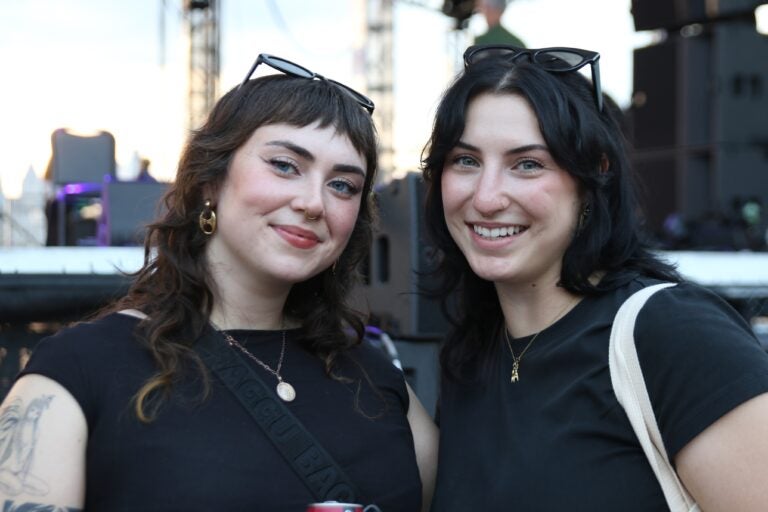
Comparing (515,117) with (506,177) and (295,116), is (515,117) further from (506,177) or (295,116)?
(295,116)

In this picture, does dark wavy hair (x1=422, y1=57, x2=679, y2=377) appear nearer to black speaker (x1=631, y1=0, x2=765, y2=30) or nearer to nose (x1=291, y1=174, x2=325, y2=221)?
nose (x1=291, y1=174, x2=325, y2=221)

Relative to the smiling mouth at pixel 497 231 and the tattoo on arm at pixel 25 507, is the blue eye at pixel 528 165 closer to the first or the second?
the smiling mouth at pixel 497 231

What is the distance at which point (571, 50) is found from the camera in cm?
190

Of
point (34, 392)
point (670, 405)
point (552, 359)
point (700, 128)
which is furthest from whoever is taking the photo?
point (700, 128)

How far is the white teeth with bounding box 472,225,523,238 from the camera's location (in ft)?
6.16

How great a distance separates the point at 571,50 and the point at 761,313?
1.78 meters

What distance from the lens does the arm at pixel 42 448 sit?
1.60m

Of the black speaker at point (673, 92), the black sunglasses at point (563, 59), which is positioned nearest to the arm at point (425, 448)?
the black sunglasses at point (563, 59)

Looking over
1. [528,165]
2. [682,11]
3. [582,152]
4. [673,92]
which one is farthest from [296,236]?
[682,11]

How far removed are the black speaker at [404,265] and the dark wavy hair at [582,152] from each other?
966 millimetres

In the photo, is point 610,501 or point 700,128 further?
point 700,128

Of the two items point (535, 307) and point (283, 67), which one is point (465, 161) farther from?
point (283, 67)

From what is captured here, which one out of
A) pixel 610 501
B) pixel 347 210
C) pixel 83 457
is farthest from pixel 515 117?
pixel 83 457

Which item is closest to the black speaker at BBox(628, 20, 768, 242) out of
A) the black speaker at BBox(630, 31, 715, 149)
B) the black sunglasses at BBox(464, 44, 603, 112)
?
the black speaker at BBox(630, 31, 715, 149)
